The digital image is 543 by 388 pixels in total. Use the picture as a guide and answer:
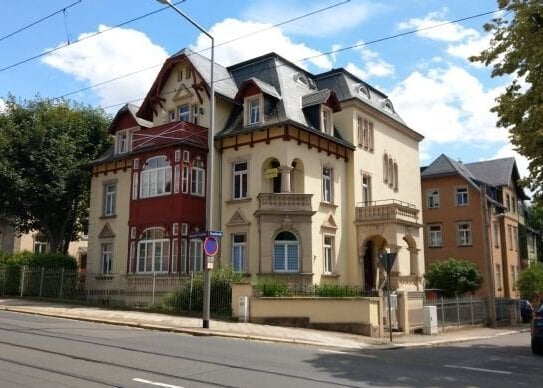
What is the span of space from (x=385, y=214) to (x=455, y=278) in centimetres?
579

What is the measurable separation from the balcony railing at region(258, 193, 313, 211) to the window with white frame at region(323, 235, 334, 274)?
2625mm

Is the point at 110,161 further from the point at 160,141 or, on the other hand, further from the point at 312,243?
the point at 312,243

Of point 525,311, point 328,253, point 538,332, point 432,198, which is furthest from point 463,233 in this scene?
point 538,332

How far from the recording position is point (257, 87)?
2692 centimetres

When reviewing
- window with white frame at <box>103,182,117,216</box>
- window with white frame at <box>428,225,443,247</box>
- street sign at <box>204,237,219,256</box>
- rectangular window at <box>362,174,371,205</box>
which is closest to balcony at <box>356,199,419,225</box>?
rectangular window at <box>362,174,371,205</box>

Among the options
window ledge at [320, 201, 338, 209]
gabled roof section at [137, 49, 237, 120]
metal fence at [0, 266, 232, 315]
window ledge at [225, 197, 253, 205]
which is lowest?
metal fence at [0, 266, 232, 315]

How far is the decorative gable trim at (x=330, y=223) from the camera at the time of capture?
2690 centimetres

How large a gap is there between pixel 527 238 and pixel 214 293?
42346 mm

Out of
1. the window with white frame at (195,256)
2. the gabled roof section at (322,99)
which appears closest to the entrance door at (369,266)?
the gabled roof section at (322,99)

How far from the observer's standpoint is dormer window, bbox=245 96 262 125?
2730 centimetres

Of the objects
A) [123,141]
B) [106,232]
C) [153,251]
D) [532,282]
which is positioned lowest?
[532,282]

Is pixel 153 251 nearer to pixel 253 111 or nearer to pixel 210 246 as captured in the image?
pixel 253 111

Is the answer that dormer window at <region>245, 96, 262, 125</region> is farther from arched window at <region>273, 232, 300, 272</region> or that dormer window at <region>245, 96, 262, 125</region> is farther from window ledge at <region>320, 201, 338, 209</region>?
arched window at <region>273, 232, 300, 272</region>

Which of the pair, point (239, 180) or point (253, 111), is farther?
point (253, 111)
